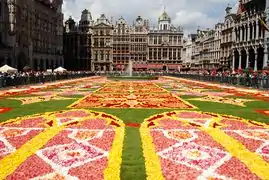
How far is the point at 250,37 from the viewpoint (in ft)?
210

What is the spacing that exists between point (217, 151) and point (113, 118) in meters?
4.74

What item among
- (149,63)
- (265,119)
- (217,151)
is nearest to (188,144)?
(217,151)

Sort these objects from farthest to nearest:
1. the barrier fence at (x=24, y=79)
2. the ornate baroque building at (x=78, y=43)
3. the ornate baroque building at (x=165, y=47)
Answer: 1. the ornate baroque building at (x=165, y=47)
2. the ornate baroque building at (x=78, y=43)
3. the barrier fence at (x=24, y=79)

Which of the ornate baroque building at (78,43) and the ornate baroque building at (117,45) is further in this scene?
the ornate baroque building at (117,45)

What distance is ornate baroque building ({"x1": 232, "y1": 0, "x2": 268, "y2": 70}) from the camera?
59.1 meters

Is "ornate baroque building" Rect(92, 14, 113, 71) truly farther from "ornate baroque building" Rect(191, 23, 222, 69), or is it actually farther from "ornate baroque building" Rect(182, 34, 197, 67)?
"ornate baroque building" Rect(182, 34, 197, 67)

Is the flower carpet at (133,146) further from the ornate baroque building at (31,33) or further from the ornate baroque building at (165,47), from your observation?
the ornate baroque building at (165,47)

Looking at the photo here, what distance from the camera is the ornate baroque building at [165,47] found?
10550cm

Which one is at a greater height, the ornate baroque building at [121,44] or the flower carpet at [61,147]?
the ornate baroque building at [121,44]

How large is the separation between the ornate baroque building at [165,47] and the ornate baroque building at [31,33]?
94.5 ft

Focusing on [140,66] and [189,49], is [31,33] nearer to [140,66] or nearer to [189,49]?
[140,66]

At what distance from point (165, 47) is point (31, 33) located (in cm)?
4696

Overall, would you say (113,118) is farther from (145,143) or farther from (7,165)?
(7,165)

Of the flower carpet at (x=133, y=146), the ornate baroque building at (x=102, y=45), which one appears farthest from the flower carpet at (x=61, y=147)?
the ornate baroque building at (x=102, y=45)
